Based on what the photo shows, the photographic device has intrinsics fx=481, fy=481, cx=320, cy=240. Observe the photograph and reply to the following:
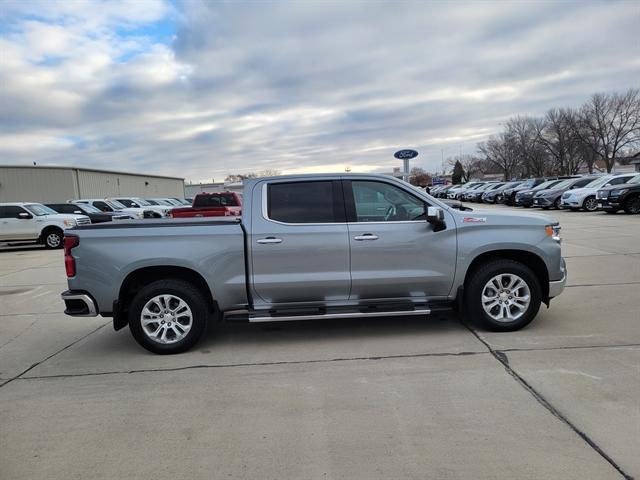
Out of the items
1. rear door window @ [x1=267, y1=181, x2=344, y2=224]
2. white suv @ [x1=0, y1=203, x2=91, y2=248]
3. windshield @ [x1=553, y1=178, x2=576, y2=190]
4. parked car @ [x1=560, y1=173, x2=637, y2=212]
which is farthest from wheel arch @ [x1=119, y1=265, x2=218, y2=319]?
windshield @ [x1=553, y1=178, x2=576, y2=190]

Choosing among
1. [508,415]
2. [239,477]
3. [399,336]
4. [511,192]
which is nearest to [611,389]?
[508,415]

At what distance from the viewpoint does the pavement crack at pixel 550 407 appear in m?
2.92

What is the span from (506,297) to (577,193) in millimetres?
21302

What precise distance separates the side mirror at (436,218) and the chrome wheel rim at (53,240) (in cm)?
1647

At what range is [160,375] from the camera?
4594 millimetres

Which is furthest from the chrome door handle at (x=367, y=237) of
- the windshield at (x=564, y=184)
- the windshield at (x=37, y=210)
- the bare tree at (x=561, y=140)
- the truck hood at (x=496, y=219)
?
the bare tree at (x=561, y=140)

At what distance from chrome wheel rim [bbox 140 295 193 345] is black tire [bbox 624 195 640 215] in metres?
20.0

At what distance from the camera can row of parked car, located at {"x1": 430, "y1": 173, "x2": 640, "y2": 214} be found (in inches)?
771

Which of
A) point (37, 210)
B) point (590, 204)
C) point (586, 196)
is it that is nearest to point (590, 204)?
point (590, 204)

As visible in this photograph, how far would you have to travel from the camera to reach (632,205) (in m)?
19.5

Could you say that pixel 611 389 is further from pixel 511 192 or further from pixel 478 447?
pixel 511 192

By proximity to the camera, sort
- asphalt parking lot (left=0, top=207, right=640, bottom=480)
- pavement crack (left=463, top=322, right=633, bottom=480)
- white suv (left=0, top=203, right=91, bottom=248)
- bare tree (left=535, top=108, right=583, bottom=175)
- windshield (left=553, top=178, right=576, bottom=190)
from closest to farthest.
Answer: pavement crack (left=463, top=322, right=633, bottom=480) → asphalt parking lot (left=0, top=207, right=640, bottom=480) → white suv (left=0, top=203, right=91, bottom=248) → windshield (left=553, top=178, right=576, bottom=190) → bare tree (left=535, top=108, right=583, bottom=175)

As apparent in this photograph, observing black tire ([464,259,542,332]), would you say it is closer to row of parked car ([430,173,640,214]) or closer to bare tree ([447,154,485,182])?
row of parked car ([430,173,640,214])

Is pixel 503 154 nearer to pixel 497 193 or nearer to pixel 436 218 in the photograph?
pixel 497 193
